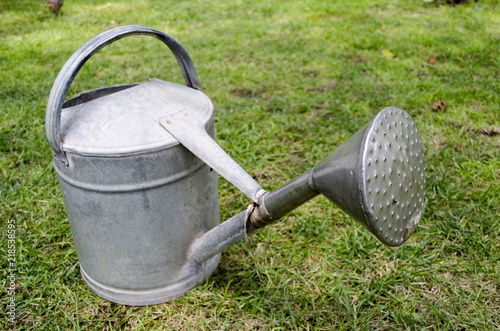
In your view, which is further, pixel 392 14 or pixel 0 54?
pixel 392 14

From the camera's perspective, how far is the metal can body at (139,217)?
1.43m

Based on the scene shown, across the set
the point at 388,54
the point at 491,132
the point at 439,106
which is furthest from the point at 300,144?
the point at 388,54

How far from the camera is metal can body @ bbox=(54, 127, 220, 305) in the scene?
1.43 m

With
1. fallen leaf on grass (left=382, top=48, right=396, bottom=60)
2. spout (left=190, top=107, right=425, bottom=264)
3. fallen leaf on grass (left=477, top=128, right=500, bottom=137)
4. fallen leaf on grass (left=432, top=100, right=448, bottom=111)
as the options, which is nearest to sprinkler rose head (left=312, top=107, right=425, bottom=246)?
spout (left=190, top=107, right=425, bottom=264)

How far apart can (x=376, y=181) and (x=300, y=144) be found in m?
1.78

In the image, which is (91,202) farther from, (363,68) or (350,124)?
(363,68)

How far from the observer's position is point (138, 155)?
1.39 m

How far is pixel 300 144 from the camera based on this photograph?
283cm

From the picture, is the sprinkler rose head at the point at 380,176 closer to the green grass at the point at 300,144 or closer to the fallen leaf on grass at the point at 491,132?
the green grass at the point at 300,144

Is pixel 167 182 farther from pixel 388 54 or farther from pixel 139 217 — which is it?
pixel 388 54

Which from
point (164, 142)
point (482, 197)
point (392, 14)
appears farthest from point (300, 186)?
point (392, 14)

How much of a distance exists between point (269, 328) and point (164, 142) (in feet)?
2.72

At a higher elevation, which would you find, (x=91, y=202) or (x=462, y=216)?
(x=91, y=202)

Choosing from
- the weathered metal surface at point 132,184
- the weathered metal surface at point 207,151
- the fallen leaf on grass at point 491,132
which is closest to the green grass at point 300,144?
the fallen leaf on grass at point 491,132
